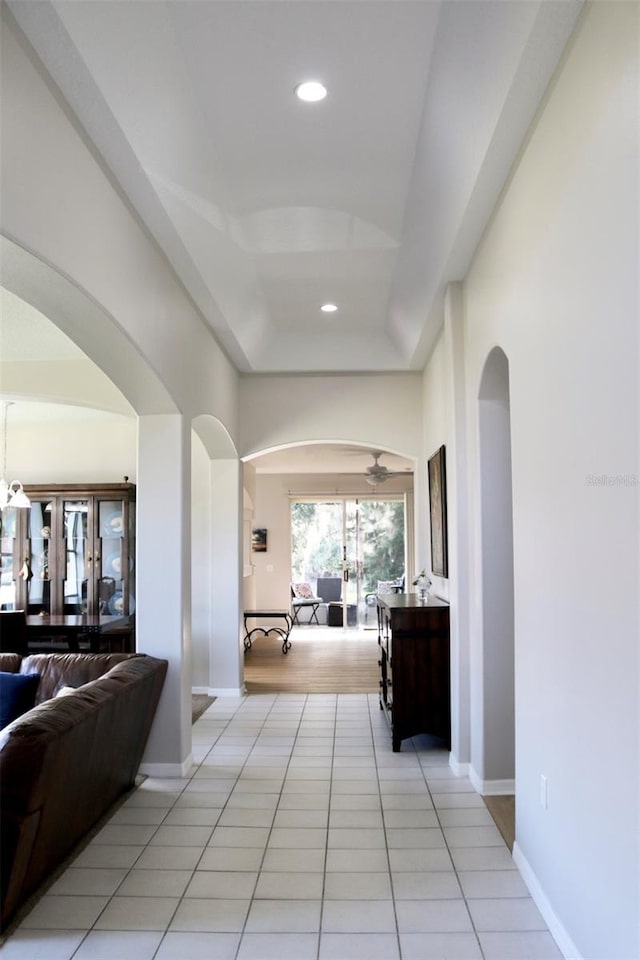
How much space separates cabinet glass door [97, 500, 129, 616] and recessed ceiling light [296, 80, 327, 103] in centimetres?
513

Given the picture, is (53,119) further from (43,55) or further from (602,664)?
(602,664)

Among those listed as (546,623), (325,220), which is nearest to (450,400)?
(325,220)

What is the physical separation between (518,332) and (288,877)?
2533mm

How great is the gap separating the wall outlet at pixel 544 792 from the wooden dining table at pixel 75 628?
14.1 ft

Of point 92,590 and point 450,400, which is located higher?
point 450,400

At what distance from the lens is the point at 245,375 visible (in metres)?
6.79

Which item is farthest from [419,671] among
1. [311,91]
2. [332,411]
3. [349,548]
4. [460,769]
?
[349,548]

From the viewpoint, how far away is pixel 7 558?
7.36 meters

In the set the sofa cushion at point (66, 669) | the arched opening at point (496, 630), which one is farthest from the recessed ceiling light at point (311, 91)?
the sofa cushion at point (66, 669)

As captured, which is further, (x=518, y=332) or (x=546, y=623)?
(x=518, y=332)

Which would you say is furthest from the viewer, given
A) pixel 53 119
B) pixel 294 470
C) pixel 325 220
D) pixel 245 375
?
pixel 294 470

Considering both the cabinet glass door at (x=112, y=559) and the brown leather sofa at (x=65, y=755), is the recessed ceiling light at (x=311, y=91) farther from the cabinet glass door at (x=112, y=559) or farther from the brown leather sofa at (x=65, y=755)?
the cabinet glass door at (x=112, y=559)

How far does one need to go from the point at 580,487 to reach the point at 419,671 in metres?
2.93

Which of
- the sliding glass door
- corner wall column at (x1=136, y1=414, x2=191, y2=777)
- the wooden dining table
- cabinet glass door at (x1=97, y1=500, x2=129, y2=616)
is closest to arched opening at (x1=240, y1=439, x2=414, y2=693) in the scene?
the sliding glass door
